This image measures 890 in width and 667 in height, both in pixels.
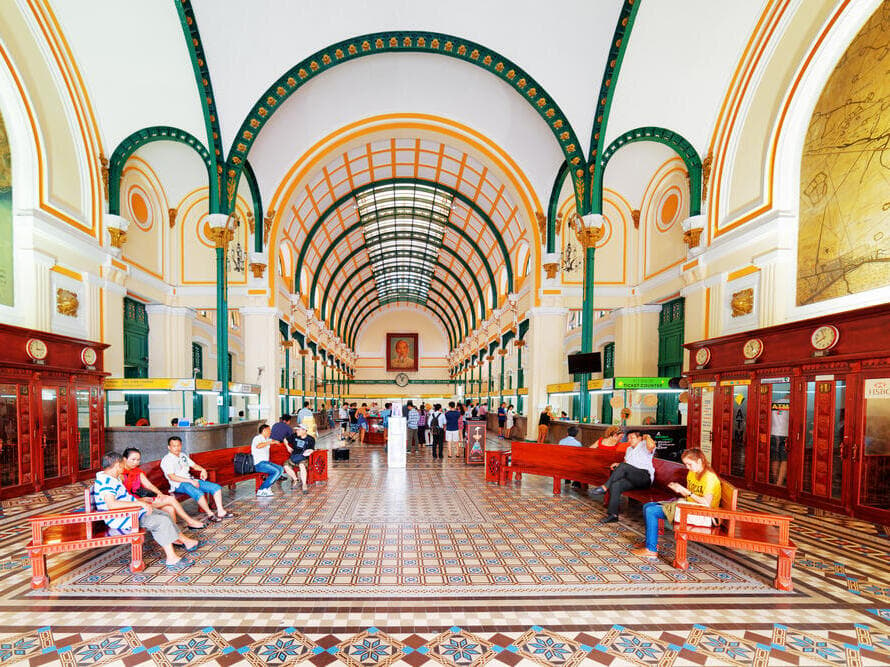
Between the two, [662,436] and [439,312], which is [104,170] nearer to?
[662,436]

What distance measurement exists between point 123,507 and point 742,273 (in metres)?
9.88

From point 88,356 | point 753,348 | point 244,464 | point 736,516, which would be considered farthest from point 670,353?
point 88,356

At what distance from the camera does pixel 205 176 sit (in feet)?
44.3

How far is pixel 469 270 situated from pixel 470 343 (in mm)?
6951

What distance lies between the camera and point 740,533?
4.16 meters

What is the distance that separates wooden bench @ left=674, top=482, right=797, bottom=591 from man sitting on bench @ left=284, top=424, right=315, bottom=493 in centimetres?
559

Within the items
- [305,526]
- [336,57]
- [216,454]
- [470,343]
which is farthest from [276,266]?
[470,343]

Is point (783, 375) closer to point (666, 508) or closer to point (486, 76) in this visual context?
point (666, 508)

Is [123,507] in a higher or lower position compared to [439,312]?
lower

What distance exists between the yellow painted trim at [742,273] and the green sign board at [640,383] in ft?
8.62

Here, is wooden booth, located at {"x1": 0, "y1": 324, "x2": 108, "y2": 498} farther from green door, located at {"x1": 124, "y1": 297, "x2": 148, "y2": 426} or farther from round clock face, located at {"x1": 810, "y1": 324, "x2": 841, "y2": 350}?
round clock face, located at {"x1": 810, "y1": 324, "x2": 841, "y2": 350}

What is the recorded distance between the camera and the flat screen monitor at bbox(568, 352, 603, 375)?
10.1 m

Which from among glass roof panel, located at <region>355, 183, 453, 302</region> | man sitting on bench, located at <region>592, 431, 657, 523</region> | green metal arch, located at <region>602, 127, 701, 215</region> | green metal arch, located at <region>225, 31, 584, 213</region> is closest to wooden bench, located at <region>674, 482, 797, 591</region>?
man sitting on bench, located at <region>592, 431, 657, 523</region>

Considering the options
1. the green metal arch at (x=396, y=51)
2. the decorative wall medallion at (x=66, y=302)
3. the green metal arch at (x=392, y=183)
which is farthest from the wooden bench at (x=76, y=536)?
the green metal arch at (x=392, y=183)
